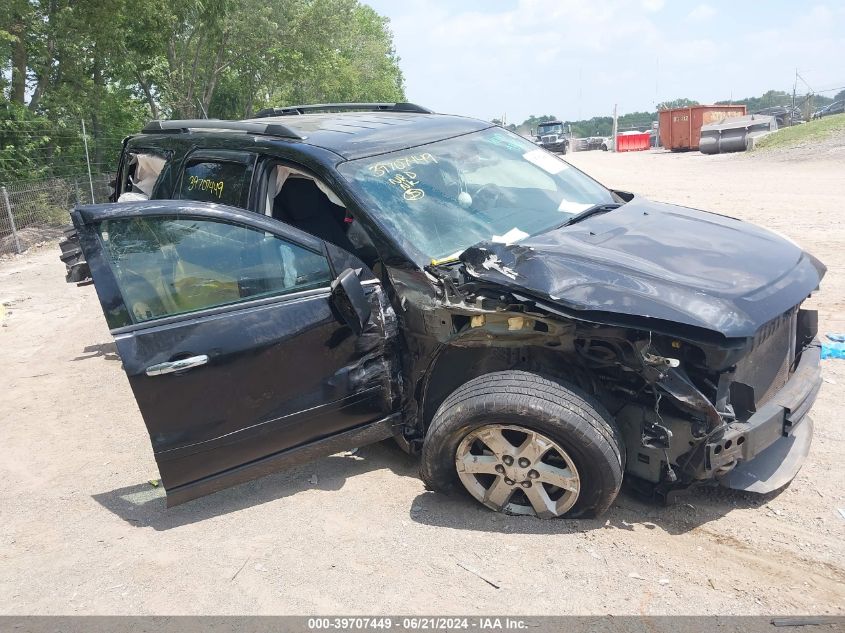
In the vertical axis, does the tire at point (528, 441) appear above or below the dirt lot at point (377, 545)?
above

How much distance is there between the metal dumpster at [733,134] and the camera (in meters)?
28.3

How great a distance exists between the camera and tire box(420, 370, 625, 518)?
9.93ft

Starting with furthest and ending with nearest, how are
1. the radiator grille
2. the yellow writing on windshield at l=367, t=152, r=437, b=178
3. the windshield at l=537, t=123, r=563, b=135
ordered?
the windshield at l=537, t=123, r=563, b=135
the yellow writing on windshield at l=367, t=152, r=437, b=178
the radiator grille

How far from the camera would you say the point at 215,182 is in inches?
173

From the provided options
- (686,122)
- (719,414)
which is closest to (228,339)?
(719,414)

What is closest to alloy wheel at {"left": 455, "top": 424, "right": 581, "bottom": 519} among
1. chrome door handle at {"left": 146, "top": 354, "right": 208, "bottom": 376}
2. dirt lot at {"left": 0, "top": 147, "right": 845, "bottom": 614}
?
dirt lot at {"left": 0, "top": 147, "right": 845, "bottom": 614}

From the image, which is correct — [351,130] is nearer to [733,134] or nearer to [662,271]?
[662,271]

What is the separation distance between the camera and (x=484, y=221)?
3.96m

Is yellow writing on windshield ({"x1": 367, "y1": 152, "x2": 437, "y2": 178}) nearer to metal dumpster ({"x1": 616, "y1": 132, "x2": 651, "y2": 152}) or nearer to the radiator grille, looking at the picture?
the radiator grille

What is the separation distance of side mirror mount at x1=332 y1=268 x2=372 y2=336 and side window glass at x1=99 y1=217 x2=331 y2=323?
0.48ft

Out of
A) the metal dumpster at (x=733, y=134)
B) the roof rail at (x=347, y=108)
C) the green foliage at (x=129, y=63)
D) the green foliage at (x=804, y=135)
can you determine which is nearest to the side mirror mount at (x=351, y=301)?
the roof rail at (x=347, y=108)

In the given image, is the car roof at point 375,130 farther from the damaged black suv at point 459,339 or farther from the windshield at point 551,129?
the windshield at point 551,129

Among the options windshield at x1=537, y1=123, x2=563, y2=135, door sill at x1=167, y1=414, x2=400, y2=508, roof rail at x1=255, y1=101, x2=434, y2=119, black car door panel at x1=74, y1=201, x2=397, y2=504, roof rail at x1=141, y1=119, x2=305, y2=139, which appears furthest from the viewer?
windshield at x1=537, y1=123, x2=563, y2=135

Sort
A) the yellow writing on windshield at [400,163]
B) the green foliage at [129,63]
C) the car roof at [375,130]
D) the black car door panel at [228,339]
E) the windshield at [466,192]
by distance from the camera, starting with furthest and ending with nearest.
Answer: the green foliage at [129,63], the car roof at [375,130], the yellow writing on windshield at [400,163], the windshield at [466,192], the black car door panel at [228,339]
